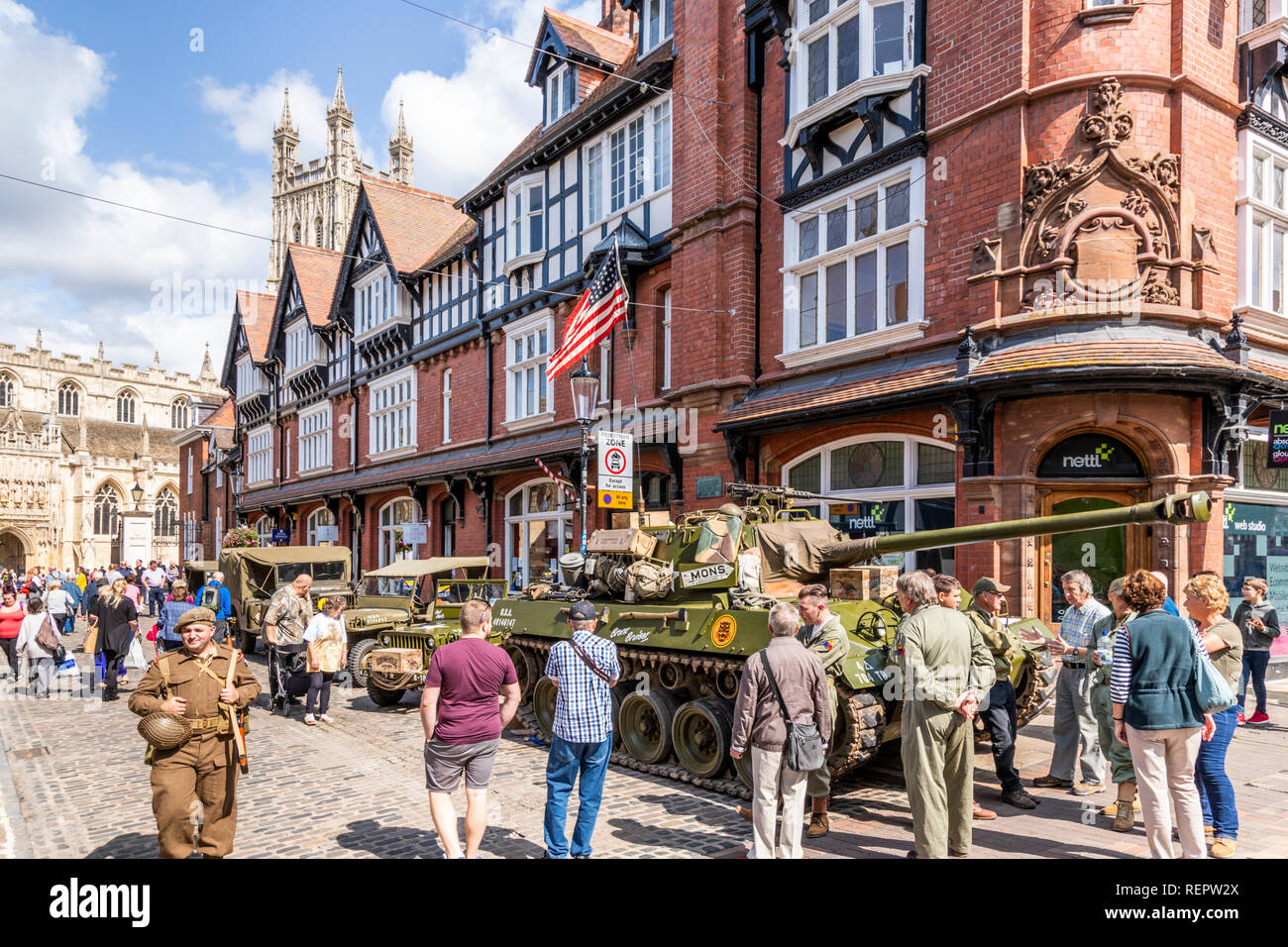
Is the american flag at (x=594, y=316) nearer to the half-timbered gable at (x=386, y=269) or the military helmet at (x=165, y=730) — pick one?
the military helmet at (x=165, y=730)

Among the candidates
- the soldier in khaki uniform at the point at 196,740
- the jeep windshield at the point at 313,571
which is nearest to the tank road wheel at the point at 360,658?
the jeep windshield at the point at 313,571

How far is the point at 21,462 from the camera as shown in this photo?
2387 inches

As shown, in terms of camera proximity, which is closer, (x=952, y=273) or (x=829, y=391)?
(x=952, y=273)

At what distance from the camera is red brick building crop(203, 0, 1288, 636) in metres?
10.5

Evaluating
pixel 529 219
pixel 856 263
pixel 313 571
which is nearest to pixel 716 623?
pixel 856 263

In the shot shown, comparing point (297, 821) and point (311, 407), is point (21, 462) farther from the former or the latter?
point (297, 821)

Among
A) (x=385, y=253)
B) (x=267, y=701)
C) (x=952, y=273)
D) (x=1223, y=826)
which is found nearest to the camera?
(x=1223, y=826)

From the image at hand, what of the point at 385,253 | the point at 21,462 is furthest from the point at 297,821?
the point at 21,462

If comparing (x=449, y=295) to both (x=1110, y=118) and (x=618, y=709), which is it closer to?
(x=1110, y=118)

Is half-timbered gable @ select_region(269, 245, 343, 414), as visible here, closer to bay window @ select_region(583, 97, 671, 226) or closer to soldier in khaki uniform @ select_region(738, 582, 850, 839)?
bay window @ select_region(583, 97, 671, 226)

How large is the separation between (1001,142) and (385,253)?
2024 cm

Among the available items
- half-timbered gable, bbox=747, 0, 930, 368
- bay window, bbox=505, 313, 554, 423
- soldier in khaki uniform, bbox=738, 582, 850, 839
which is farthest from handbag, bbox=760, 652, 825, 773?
bay window, bbox=505, 313, 554, 423

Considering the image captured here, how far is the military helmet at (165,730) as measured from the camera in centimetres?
513

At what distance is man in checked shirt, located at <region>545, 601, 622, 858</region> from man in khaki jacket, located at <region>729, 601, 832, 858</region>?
3.01 feet
